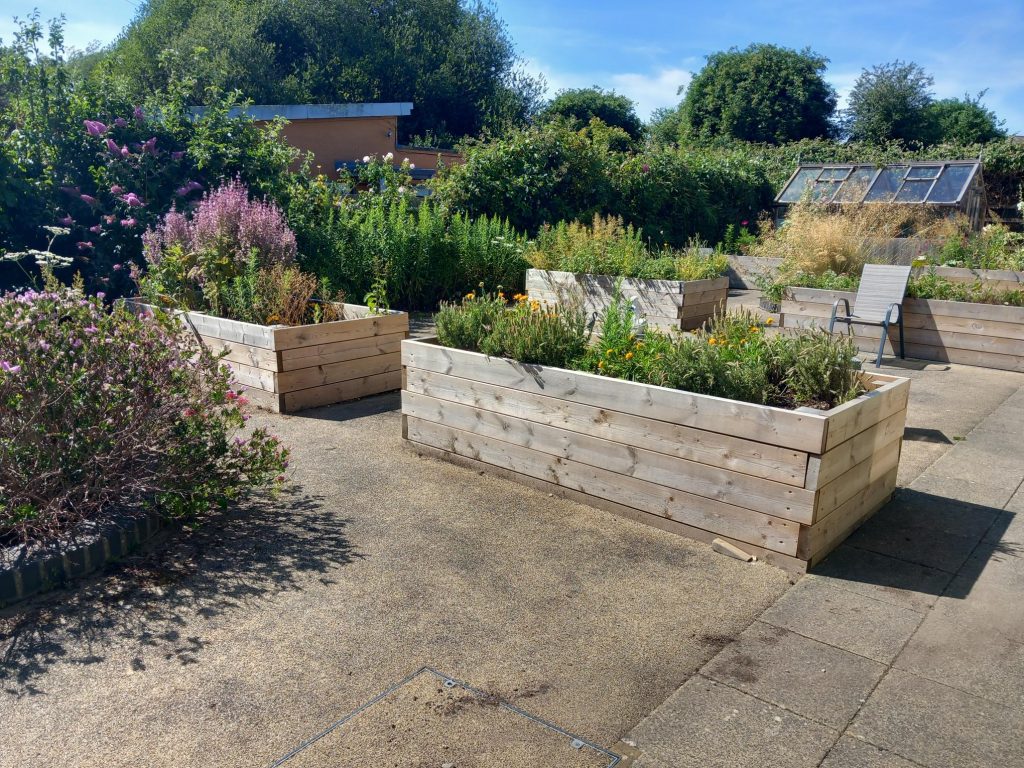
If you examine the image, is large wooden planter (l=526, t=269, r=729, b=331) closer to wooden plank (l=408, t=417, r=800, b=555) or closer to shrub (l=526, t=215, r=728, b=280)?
shrub (l=526, t=215, r=728, b=280)

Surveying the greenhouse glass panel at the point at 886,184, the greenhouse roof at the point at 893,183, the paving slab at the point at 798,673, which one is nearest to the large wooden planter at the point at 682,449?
the paving slab at the point at 798,673

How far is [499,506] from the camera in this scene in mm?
4070

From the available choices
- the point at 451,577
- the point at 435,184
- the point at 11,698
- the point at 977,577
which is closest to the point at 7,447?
the point at 11,698

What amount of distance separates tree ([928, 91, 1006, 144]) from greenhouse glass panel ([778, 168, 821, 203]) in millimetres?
24812

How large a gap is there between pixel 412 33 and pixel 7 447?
42.9m

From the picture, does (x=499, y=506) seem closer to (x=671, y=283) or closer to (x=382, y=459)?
(x=382, y=459)

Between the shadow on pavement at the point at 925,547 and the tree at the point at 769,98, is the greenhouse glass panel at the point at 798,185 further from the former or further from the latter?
→ the tree at the point at 769,98

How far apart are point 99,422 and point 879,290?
7374 mm

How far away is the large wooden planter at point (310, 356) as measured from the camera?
18.7 ft

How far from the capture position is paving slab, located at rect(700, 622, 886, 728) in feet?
8.04

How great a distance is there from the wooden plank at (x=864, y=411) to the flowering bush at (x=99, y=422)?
2.71 metres

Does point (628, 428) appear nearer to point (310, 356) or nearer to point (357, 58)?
point (310, 356)

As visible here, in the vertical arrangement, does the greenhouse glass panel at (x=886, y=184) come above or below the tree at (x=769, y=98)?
below

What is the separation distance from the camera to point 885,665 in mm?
2676
